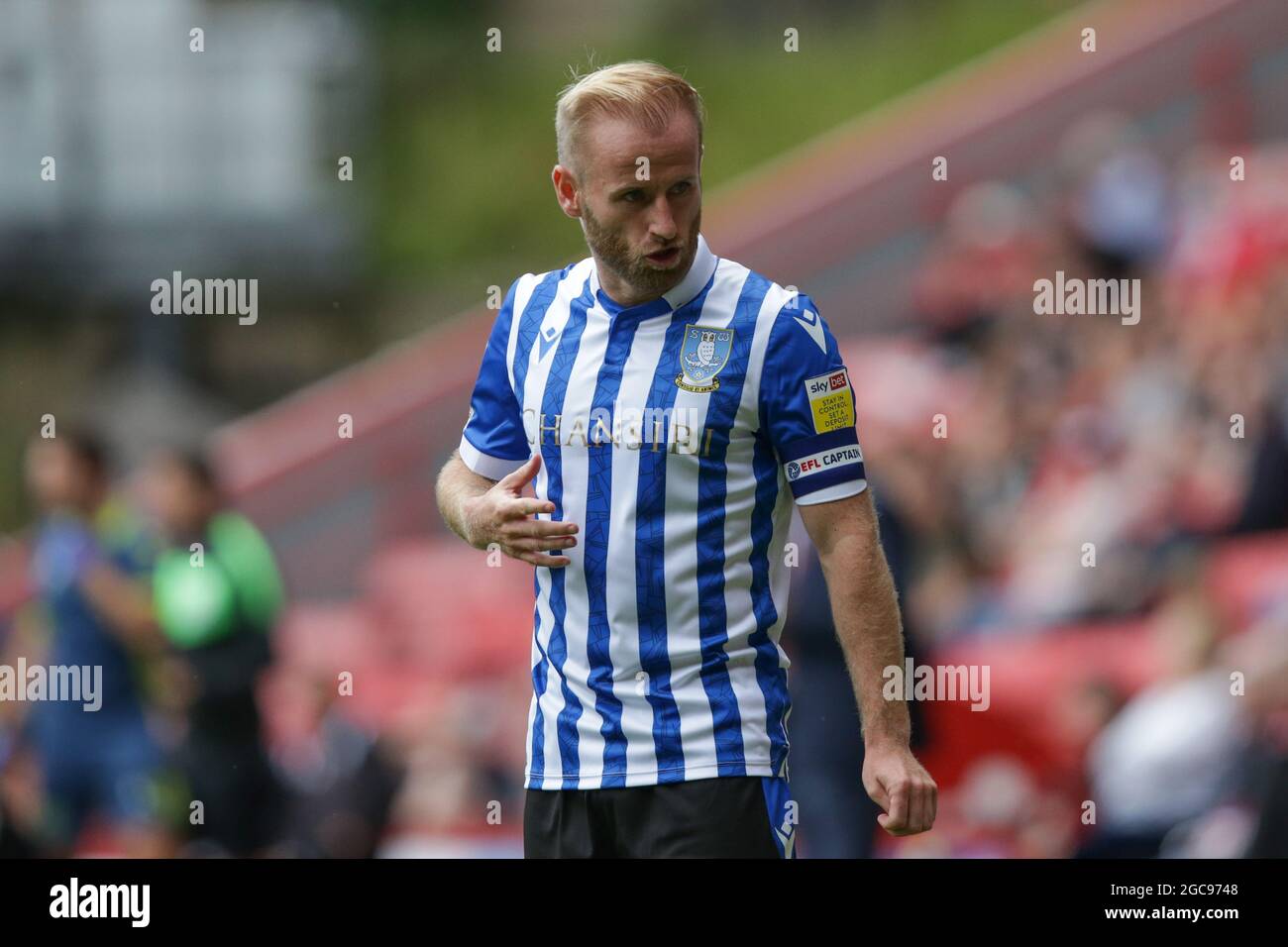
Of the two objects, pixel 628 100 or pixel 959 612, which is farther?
pixel 959 612

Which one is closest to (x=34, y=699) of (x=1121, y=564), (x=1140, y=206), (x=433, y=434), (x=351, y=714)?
(x=351, y=714)

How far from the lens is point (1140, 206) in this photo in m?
9.54

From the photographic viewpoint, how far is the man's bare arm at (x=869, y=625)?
3.14 m

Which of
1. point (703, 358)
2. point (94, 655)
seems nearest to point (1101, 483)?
Answer: point (94, 655)

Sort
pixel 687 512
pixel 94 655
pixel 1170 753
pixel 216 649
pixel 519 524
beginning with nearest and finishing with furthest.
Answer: pixel 519 524 → pixel 687 512 → pixel 1170 753 → pixel 216 649 → pixel 94 655

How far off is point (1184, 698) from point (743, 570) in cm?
373

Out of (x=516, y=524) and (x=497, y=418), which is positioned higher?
(x=497, y=418)

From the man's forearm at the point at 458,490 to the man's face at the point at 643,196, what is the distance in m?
0.49

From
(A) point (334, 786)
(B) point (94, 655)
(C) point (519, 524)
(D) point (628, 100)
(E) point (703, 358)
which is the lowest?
(A) point (334, 786)

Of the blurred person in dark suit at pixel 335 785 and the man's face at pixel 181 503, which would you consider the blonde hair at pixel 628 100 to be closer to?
the man's face at pixel 181 503

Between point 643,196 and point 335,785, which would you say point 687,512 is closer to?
point 643,196

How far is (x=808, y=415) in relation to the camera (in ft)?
10.4

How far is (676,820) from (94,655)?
5.09 meters
